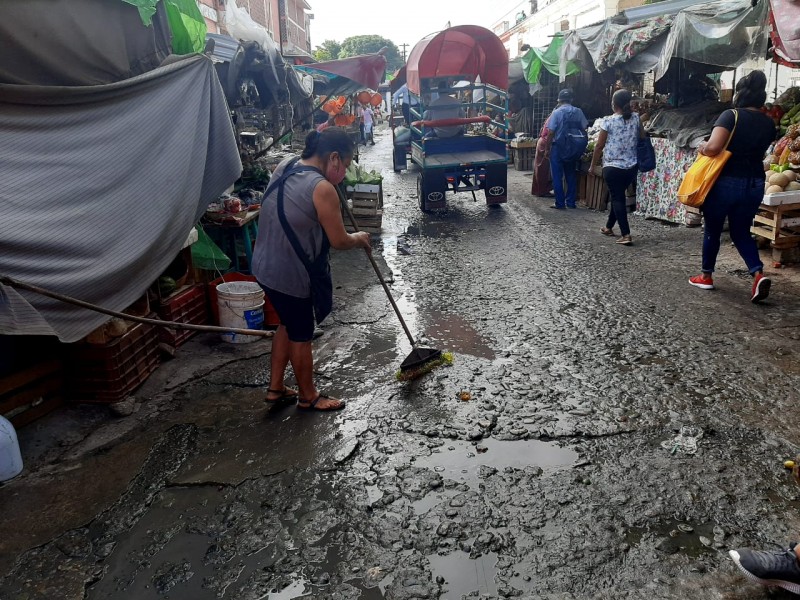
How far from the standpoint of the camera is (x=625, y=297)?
6.38 m

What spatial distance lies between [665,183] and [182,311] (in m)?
7.79

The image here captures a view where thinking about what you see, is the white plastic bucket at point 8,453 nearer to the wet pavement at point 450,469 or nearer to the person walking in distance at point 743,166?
the wet pavement at point 450,469

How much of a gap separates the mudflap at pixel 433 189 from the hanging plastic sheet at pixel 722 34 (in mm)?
4046

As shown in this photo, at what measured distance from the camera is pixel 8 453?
354cm

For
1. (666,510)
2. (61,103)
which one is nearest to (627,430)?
(666,510)

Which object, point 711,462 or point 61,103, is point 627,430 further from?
point 61,103

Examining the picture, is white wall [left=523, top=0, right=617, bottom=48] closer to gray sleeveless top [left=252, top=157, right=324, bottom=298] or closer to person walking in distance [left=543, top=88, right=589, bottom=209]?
person walking in distance [left=543, top=88, right=589, bottom=209]

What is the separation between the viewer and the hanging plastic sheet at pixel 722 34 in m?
7.97

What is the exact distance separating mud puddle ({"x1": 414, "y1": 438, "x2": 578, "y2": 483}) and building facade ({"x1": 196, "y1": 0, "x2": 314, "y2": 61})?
1038 cm

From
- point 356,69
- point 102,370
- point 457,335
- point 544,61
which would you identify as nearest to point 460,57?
point 544,61

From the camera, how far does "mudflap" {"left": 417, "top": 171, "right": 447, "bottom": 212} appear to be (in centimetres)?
1094

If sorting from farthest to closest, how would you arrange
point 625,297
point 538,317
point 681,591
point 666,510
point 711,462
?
1. point 625,297
2. point 538,317
3. point 711,462
4. point 666,510
5. point 681,591

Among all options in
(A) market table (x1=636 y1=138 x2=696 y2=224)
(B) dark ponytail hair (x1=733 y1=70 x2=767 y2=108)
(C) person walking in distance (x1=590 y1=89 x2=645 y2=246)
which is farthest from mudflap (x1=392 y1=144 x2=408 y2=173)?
(B) dark ponytail hair (x1=733 y1=70 x2=767 y2=108)

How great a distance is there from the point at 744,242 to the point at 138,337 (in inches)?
218
